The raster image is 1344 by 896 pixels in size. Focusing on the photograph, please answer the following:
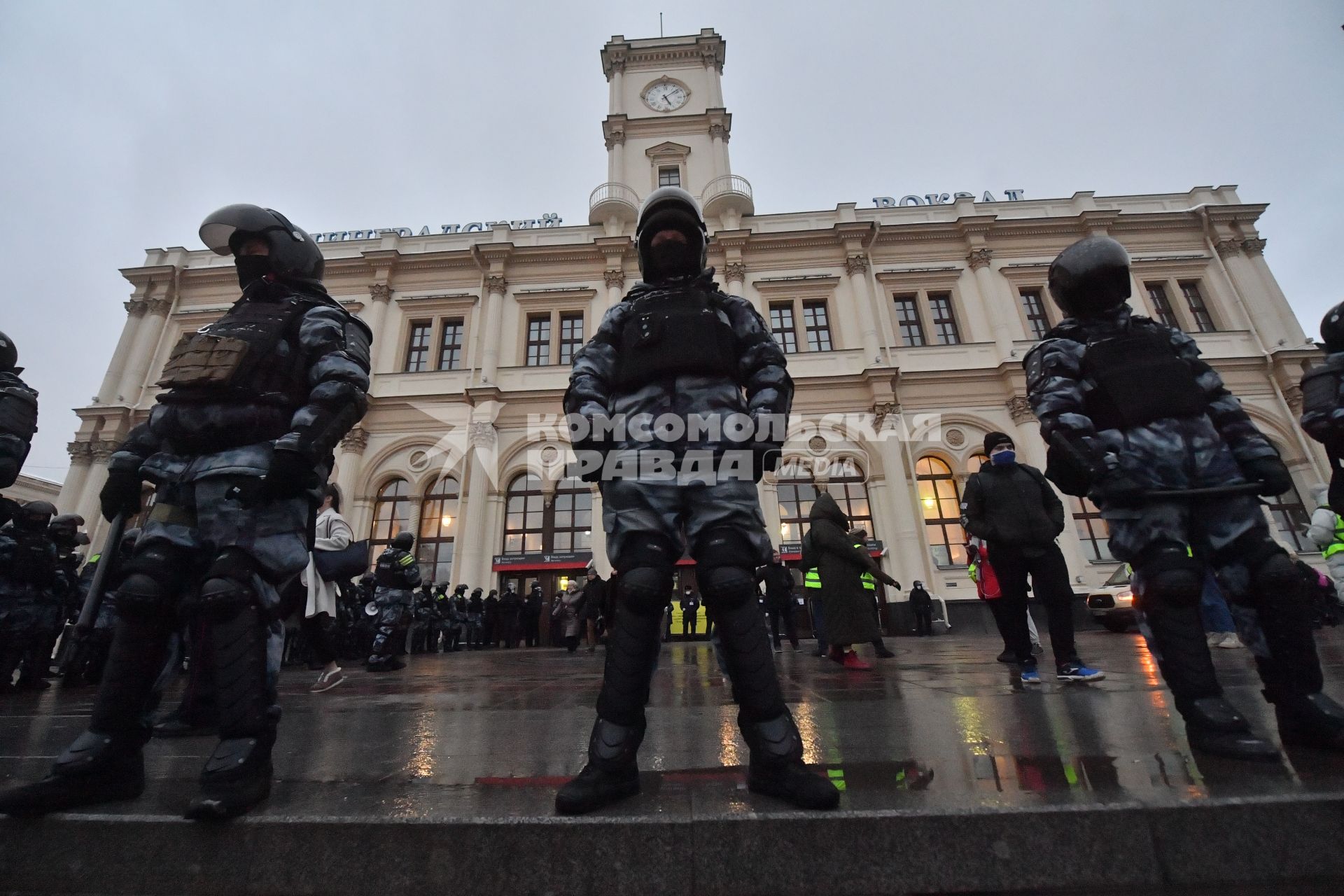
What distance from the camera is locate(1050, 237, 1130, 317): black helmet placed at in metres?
2.42

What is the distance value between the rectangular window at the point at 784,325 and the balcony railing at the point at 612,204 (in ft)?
19.4

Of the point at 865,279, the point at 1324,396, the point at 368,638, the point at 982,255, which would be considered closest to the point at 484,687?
the point at 1324,396

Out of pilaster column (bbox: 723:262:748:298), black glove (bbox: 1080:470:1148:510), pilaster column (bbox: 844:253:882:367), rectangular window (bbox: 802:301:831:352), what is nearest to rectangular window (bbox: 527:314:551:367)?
pilaster column (bbox: 723:262:748:298)

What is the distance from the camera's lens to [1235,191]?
19.0 m

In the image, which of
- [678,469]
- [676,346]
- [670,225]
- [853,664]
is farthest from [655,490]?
[853,664]

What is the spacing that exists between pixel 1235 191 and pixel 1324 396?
81.6 ft

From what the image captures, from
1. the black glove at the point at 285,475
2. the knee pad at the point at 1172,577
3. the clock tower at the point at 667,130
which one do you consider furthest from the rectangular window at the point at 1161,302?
the black glove at the point at 285,475

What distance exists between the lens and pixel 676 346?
2064 mm

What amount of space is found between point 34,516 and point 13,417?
11.9ft

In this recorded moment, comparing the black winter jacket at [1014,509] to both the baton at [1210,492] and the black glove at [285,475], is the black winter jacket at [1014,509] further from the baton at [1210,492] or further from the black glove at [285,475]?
the black glove at [285,475]

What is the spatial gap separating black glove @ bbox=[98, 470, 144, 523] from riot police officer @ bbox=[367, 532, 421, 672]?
17.0ft

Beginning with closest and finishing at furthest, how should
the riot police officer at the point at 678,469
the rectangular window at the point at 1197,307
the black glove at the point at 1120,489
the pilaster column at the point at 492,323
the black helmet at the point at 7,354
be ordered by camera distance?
the riot police officer at the point at 678,469 < the black glove at the point at 1120,489 < the black helmet at the point at 7,354 < the pilaster column at the point at 492,323 < the rectangular window at the point at 1197,307

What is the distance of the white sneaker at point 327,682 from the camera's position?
4.84m

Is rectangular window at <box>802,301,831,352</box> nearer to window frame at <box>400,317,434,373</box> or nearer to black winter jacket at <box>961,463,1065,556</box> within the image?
window frame at <box>400,317,434,373</box>
